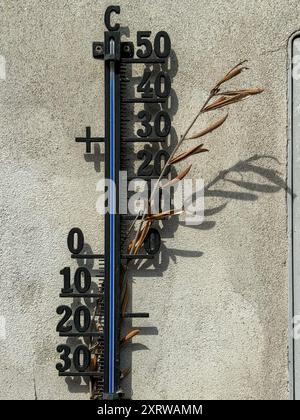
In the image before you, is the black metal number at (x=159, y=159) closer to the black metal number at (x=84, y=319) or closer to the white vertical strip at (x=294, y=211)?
the white vertical strip at (x=294, y=211)

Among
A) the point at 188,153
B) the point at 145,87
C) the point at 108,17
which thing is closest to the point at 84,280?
the point at 188,153

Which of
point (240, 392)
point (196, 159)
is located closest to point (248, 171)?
point (196, 159)

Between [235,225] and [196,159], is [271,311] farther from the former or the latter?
[196,159]

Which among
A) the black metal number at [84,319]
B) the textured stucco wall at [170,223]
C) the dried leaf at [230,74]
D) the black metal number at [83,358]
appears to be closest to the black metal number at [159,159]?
the textured stucco wall at [170,223]

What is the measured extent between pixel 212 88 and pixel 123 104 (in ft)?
1.20

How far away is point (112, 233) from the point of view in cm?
275

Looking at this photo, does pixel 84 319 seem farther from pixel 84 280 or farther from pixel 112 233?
pixel 112 233

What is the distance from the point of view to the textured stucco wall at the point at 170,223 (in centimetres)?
280

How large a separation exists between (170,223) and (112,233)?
0.24 meters

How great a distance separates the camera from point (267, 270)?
9.21 ft

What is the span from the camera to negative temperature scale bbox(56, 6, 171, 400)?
2742mm

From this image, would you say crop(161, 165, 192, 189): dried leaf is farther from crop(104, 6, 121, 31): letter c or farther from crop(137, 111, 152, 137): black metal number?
crop(104, 6, 121, 31): letter c

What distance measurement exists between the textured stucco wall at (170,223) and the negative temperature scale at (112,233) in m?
0.07

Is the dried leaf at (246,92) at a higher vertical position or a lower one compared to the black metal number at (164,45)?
lower
